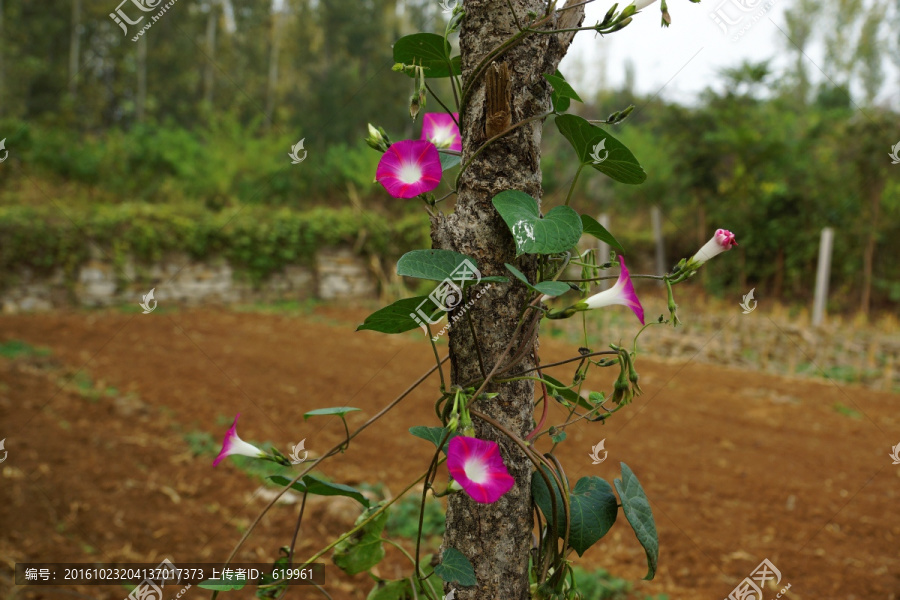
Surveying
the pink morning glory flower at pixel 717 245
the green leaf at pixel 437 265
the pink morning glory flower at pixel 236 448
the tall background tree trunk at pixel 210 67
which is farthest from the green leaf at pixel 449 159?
the tall background tree trunk at pixel 210 67

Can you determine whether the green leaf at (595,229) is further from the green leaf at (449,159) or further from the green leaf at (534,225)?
the green leaf at (449,159)

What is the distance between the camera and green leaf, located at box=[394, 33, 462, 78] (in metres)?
0.81

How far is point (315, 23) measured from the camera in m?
15.0

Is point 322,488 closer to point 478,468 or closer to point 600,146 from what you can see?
point 478,468

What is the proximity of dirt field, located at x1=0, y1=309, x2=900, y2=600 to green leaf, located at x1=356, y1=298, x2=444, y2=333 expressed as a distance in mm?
1223

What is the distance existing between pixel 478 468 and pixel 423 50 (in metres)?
0.59

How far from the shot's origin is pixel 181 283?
7195mm

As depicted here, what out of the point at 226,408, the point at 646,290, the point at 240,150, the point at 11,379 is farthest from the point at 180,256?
the point at 646,290

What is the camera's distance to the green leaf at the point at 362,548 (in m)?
0.88

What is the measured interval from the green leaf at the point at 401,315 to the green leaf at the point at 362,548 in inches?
12.1

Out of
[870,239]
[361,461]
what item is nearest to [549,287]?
[361,461]

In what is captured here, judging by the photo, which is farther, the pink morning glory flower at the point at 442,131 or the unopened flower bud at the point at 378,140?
the pink morning glory flower at the point at 442,131

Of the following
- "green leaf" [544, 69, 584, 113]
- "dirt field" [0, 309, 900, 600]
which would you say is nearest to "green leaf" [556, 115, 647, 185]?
"green leaf" [544, 69, 584, 113]

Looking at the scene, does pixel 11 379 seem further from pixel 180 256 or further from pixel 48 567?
pixel 180 256
